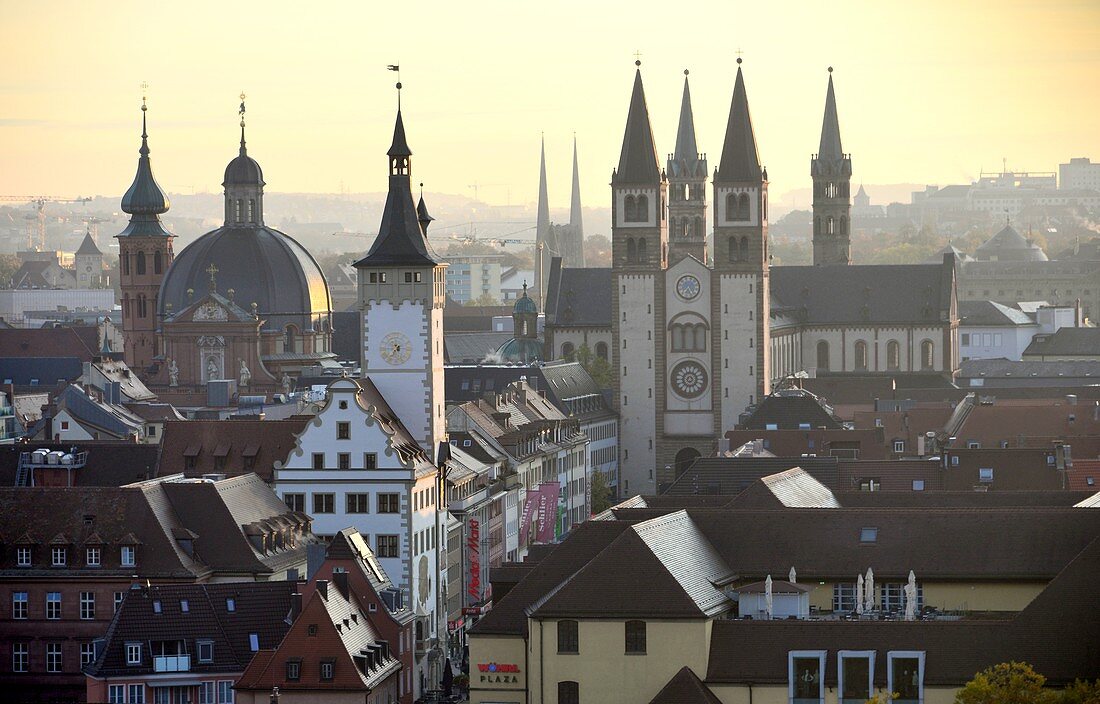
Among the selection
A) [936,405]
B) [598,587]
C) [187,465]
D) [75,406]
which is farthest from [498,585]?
[936,405]

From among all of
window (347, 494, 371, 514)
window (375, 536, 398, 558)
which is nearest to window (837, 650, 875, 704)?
window (375, 536, 398, 558)

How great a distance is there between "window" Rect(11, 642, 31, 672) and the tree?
75961mm

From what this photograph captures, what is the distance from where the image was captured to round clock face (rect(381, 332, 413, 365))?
372 ft

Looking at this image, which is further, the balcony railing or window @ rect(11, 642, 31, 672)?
window @ rect(11, 642, 31, 672)

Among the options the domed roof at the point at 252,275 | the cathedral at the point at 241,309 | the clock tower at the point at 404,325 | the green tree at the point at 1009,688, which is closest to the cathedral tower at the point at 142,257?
the cathedral at the point at 241,309

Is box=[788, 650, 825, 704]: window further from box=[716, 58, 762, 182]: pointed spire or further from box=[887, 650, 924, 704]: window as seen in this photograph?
box=[716, 58, 762, 182]: pointed spire

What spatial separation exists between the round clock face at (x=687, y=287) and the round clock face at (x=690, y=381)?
434cm

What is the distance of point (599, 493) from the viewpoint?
169625 millimetres

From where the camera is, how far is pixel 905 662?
75.6 meters

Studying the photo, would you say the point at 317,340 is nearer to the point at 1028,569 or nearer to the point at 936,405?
the point at 936,405

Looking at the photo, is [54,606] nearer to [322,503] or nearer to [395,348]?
[322,503]

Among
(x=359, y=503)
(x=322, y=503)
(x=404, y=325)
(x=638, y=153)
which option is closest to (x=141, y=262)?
(x=638, y=153)

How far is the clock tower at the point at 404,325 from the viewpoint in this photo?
371 feet

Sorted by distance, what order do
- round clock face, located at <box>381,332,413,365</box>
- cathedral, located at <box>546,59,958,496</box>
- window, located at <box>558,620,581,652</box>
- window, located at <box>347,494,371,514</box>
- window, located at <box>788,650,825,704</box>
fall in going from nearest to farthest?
window, located at <box>788,650,825,704</box>, window, located at <box>558,620,581,652</box>, window, located at <box>347,494,371,514</box>, round clock face, located at <box>381,332,413,365</box>, cathedral, located at <box>546,59,958,496</box>
